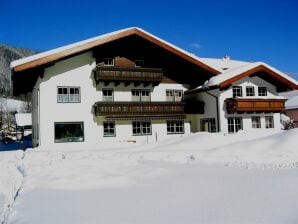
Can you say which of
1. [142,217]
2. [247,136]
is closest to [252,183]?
[142,217]

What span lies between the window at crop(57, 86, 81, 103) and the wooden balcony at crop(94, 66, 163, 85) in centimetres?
162

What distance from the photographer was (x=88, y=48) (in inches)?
890

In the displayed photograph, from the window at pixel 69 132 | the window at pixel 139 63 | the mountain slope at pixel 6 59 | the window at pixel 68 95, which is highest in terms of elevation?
the mountain slope at pixel 6 59

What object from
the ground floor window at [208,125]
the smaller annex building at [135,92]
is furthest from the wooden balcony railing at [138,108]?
the ground floor window at [208,125]

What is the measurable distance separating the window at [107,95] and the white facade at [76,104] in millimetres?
256

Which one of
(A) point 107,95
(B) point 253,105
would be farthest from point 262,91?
(A) point 107,95

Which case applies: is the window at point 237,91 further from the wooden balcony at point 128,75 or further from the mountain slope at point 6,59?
the mountain slope at point 6,59

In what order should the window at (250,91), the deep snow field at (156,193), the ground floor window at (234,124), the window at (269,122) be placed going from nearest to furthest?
the deep snow field at (156,193) → the ground floor window at (234,124) → the window at (250,91) → the window at (269,122)

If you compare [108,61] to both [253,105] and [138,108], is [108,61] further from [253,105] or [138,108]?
[253,105]

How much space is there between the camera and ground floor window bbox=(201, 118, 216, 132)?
2670 cm

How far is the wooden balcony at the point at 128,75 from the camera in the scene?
925 inches

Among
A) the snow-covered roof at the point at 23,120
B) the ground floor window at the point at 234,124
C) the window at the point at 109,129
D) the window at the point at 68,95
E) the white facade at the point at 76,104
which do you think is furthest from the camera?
the snow-covered roof at the point at 23,120

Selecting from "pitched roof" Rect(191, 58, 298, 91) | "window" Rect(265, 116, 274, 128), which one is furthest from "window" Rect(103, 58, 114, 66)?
"window" Rect(265, 116, 274, 128)

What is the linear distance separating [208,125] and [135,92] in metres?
6.34
